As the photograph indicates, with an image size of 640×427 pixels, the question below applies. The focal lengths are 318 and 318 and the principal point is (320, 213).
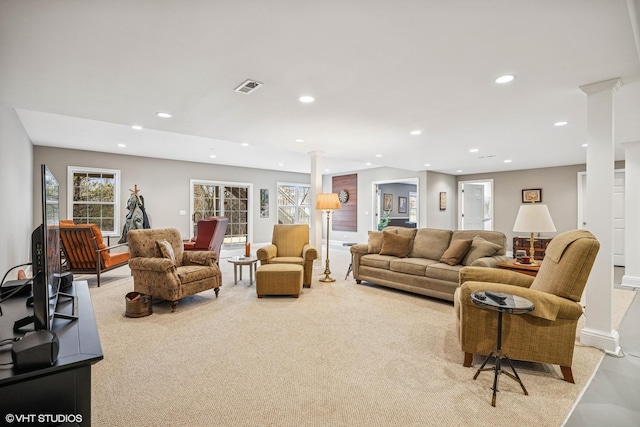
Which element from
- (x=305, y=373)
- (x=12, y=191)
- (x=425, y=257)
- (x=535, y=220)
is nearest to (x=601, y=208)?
(x=535, y=220)

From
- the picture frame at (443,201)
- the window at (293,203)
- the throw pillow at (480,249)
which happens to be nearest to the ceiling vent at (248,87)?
the throw pillow at (480,249)

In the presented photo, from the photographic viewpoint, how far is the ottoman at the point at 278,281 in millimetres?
4195

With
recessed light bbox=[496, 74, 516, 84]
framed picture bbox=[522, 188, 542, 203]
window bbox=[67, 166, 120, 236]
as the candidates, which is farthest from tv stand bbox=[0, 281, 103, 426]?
framed picture bbox=[522, 188, 542, 203]

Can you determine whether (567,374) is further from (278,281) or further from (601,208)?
(278,281)

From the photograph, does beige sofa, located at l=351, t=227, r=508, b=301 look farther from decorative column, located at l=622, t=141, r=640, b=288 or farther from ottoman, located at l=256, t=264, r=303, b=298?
decorative column, located at l=622, t=141, r=640, b=288

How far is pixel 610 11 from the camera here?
177 cm

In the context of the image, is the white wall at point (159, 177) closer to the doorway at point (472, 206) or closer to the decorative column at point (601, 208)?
the doorway at point (472, 206)

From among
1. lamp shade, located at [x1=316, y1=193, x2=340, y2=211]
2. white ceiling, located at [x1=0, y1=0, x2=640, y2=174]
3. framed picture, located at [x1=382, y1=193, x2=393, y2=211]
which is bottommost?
lamp shade, located at [x1=316, y1=193, x2=340, y2=211]

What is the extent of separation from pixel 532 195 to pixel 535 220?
6.14 metres

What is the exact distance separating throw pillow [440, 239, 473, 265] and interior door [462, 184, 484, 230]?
610cm

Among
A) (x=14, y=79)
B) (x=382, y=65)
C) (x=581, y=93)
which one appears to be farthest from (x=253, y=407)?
(x=581, y=93)

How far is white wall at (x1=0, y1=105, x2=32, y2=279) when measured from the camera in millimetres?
3424

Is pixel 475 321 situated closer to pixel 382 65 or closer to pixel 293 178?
pixel 382 65

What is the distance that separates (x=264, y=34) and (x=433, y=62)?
4.18 feet
